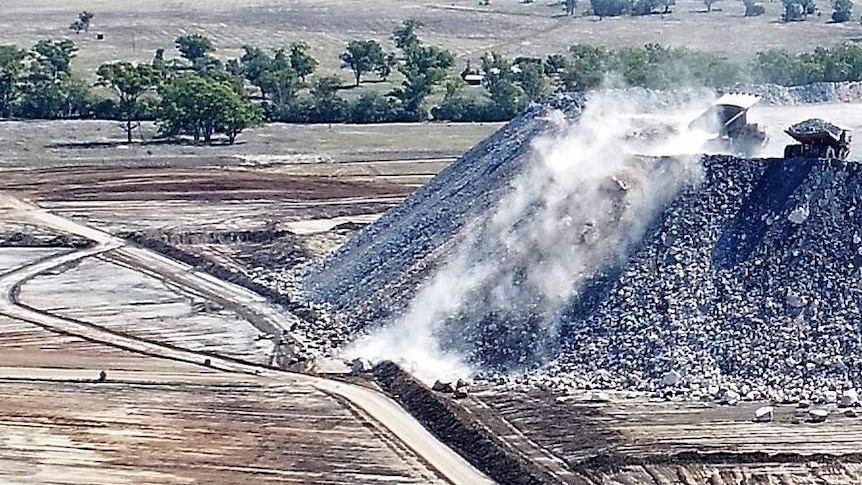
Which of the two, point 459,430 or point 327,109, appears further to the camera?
point 327,109

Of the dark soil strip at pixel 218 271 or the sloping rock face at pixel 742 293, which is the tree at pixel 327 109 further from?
the sloping rock face at pixel 742 293

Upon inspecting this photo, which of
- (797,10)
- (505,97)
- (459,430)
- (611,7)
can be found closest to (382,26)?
(611,7)

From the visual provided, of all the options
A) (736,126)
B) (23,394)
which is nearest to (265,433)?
(23,394)

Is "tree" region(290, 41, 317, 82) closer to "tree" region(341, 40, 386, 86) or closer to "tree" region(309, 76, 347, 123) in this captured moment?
"tree" region(341, 40, 386, 86)

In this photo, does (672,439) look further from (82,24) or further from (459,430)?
(82,24)

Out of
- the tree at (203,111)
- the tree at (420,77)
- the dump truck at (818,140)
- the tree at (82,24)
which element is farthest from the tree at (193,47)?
the dump truck at (818,140)

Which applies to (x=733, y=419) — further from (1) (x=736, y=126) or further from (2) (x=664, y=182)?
(1) (x=736, y=126)
